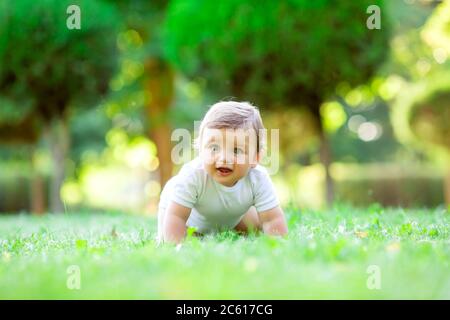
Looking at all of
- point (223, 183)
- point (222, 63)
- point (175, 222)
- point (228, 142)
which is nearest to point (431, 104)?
point (222, 63)

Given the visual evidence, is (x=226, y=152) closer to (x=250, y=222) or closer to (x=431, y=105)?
(x=250, y=222)

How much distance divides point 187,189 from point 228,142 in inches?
17.3

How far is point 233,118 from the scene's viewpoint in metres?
4.16

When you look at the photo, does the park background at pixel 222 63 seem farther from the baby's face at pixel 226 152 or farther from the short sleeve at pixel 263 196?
the baby's face at pixel 226 152

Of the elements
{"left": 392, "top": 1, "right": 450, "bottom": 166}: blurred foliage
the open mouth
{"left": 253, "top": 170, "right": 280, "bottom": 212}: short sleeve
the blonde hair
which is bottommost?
{"left": 253, "top": 170, "right": 280, "bottom": 212}: short sleeve

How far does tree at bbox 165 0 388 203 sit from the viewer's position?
422 inches

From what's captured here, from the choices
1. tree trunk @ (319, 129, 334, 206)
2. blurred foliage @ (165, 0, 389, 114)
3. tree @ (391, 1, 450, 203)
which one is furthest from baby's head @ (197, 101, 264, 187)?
tree @ (391, 1, 450, 203)

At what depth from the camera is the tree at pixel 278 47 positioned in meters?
10.7
